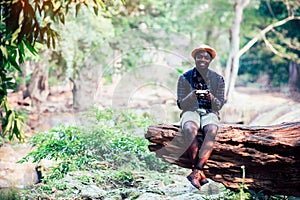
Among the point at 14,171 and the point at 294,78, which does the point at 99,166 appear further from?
the point at 294,78

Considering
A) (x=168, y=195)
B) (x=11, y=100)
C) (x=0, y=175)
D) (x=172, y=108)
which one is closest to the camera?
(x=168, y=195)

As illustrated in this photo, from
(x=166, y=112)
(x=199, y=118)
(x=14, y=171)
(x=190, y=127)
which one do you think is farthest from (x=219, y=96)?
(x=166, y=112)

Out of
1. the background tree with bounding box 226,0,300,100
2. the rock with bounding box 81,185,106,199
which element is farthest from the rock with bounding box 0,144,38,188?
the background tree with bounding box 226,0,300,100

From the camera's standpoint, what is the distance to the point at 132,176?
198 inches

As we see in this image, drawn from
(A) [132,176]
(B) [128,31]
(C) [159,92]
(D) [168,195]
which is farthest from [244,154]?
(C) [159,92]

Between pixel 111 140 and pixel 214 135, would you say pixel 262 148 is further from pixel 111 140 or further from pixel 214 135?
pixel 111 140

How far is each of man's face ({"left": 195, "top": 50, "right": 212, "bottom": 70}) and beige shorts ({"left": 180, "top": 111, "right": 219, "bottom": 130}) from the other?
1.14 ft

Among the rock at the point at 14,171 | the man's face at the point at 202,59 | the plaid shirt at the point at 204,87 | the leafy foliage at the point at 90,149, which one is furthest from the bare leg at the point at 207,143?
the rock at the point at 14,171

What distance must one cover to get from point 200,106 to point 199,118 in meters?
0.09

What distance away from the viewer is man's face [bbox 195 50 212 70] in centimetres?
364

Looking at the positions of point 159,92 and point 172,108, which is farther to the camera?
point 159,92

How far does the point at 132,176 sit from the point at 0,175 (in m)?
1.30

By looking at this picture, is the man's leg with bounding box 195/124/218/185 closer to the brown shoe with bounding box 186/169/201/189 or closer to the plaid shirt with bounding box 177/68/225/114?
the brown shoe with bounding box 186/169/201/189

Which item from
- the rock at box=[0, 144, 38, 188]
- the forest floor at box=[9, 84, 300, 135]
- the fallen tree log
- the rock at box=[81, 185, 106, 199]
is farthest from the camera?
the forest floor at box=[9, 84, 300, 135]
